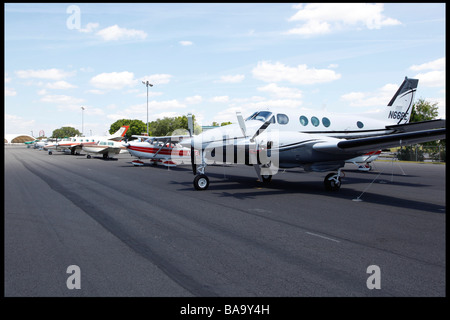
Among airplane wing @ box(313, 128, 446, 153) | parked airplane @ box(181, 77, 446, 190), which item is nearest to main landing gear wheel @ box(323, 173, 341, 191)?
parked airplane @ box(181, 77, 446, 190)

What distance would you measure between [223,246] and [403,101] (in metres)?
18.0

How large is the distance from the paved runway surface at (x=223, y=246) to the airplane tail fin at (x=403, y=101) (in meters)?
8.92

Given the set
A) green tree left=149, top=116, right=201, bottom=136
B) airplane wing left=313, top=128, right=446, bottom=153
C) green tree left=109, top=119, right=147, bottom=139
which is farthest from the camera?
green tree left=109, top=119, right=147, bottom=139

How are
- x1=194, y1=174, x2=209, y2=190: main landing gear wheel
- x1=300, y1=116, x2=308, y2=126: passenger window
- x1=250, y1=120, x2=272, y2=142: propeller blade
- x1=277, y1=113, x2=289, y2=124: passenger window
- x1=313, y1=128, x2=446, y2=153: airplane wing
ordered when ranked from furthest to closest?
x1=300, y1=116, x2=308, y2=126: passenger window
x1=277, y1=113, x2=289, y2=124: passenger window
x1=194, y1=174, x2=209, y2=190: main landing gear wheel
x1=250, y1=120, x2=272, y2=142: propeller blade
x1=313, y1=128, x2=446, y2=153: airplane wing

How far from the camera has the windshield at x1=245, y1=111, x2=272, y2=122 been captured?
13.6 m

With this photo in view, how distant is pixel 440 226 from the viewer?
7.67 m

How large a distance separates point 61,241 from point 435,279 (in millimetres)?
6622

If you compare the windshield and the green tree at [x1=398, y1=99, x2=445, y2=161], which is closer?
the windshield

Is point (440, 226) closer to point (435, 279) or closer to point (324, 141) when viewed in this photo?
point (435, 279)

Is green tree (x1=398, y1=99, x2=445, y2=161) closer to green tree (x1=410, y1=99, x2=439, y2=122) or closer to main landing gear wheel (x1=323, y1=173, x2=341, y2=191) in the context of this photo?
green tree (x1=410, y1=99, x2=439, y2=122)

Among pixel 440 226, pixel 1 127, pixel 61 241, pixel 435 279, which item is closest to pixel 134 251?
pixel 61 241

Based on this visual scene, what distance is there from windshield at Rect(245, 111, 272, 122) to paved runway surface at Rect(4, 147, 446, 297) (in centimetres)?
384

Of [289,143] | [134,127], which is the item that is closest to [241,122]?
[289,143]

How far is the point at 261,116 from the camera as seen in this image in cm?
1375
